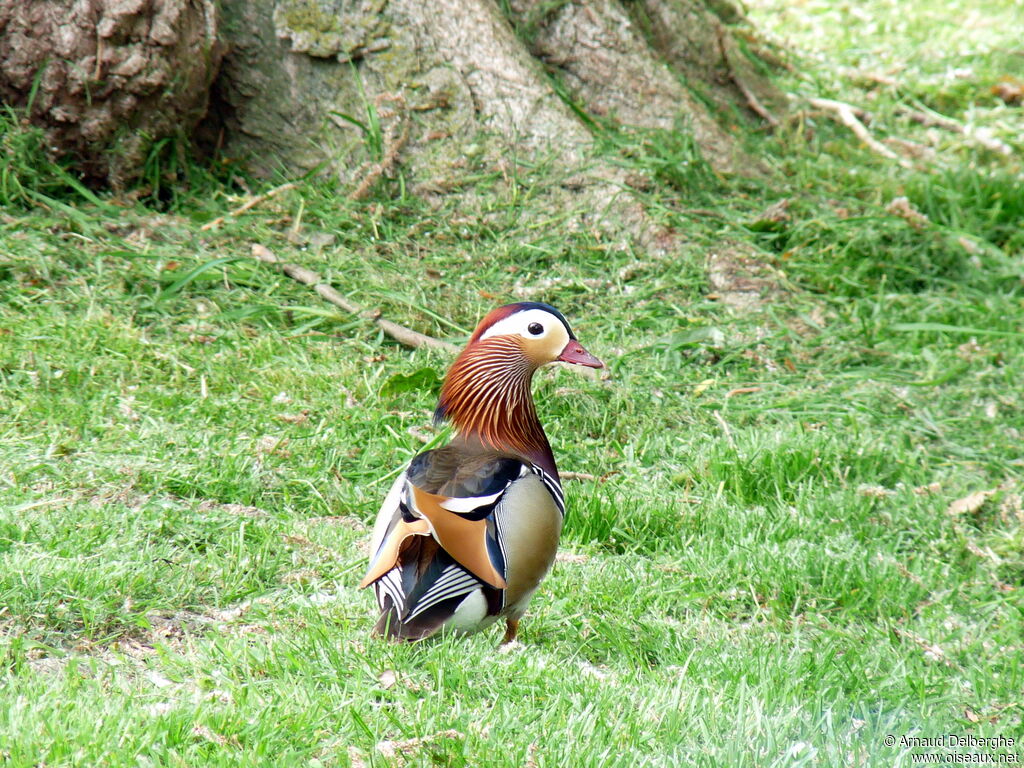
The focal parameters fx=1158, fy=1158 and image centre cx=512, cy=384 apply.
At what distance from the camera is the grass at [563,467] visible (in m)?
2.66

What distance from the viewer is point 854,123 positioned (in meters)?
7.49

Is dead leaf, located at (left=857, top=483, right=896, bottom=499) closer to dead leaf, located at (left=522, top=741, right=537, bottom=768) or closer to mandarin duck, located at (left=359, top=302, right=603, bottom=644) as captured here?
mandarin duck, located at (left=359, top=302, right=603, bottom=644)

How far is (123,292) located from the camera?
16.5 feet

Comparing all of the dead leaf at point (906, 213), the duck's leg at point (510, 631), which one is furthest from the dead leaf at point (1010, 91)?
the duck's leg at point (510, 631)

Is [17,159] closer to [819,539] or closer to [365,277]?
[365,277]

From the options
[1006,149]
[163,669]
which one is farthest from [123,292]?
[1006,149]

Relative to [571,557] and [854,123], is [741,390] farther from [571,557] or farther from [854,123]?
[854,123]

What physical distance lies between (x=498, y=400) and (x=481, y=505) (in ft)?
1.71

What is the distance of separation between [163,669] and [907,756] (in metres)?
1.78

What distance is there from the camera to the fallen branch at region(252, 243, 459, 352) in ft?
16.5

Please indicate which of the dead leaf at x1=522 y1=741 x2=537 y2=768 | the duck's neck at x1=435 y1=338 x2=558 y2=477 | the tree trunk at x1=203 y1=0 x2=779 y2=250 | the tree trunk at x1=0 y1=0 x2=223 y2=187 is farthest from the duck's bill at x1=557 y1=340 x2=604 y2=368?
the tree trunk at x1=0 y1=0 x2=223 y2=187

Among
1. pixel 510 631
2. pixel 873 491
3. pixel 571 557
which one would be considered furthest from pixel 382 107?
pixel 510 631

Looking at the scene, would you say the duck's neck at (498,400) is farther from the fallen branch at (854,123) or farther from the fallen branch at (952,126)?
the fallen branch at (952,126)

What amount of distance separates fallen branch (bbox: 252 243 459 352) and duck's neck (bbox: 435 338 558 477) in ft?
4.81
